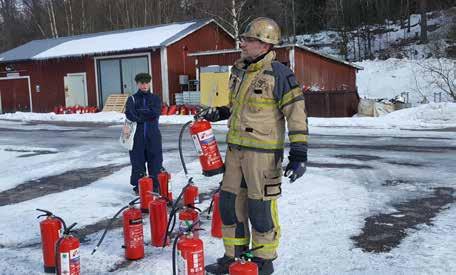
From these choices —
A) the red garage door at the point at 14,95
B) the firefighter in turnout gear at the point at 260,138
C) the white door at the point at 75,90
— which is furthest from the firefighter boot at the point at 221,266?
the red garage door at the point at 14,95

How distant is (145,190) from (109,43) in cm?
2461

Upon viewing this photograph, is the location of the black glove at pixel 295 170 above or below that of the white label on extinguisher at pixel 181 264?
above

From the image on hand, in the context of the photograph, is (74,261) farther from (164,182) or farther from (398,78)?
(398,78)

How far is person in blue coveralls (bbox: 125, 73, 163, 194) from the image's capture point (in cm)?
746

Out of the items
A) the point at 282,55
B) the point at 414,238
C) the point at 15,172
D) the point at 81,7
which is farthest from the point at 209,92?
the point at 81,7

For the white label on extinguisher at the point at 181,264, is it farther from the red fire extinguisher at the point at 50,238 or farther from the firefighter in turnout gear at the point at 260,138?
the red fire extinguisher at the point at 50,238

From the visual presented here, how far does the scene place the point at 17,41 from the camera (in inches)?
2404

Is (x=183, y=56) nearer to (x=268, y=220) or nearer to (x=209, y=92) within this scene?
(x=209, y=92)

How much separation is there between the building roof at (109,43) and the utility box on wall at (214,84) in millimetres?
3568

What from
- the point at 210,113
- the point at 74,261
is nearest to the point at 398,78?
the point at 210,113

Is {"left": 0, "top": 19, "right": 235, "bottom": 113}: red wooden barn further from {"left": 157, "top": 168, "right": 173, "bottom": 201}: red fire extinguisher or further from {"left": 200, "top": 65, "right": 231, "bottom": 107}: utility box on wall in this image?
{"left": 157, "top": 168, "right": 173, "bottom": 201}: red fire extinguisher

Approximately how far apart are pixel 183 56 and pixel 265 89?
23.6 metres

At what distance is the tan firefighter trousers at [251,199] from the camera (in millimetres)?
4340

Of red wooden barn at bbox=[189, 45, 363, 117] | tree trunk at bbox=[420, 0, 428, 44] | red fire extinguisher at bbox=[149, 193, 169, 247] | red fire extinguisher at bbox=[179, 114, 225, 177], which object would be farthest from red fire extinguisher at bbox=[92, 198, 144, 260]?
tree trunk at bbox=[420, 0, 428, 44]
